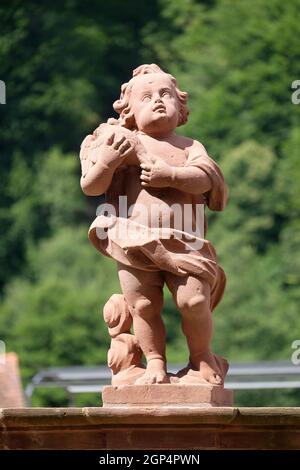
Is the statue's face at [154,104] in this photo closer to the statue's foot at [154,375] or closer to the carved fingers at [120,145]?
the carved fingers at [120,145]

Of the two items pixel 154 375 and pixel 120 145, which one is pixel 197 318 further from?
pixel 120 145

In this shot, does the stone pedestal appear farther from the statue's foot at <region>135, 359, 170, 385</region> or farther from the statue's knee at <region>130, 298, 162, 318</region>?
the statue's knee at <region>130, 298, 162, 318</region>

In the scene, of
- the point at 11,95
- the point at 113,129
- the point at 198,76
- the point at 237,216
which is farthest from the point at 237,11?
the point at 113,129

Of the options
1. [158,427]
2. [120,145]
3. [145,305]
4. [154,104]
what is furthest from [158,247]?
[158,427]

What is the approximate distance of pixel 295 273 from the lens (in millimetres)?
56188

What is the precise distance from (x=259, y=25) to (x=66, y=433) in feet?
175

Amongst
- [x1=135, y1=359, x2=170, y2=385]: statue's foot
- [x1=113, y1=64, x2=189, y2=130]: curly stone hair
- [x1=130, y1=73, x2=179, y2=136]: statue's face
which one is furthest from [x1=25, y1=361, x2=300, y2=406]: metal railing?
[x1=135, y1=359, x2=170, y2=385]: statue's foot

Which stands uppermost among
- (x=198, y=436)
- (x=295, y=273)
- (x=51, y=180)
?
(x=51, y=180)

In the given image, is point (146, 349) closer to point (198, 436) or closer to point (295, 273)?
point (198, 436)

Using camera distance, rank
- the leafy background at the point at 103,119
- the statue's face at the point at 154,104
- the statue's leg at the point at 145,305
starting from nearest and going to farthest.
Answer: the statue's leg at the point at 145,305
the statue's face at the point at 154,104
the leafy background at the point at 103,119

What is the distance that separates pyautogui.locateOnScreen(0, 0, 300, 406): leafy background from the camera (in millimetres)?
55656

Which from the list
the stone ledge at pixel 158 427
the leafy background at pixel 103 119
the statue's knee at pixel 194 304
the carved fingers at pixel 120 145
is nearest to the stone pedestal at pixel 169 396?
the stone ledge at pixel 158 427

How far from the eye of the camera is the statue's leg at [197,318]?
51.6 ft

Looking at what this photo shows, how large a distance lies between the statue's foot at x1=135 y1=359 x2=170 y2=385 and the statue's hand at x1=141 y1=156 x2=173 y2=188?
1.40 metres
